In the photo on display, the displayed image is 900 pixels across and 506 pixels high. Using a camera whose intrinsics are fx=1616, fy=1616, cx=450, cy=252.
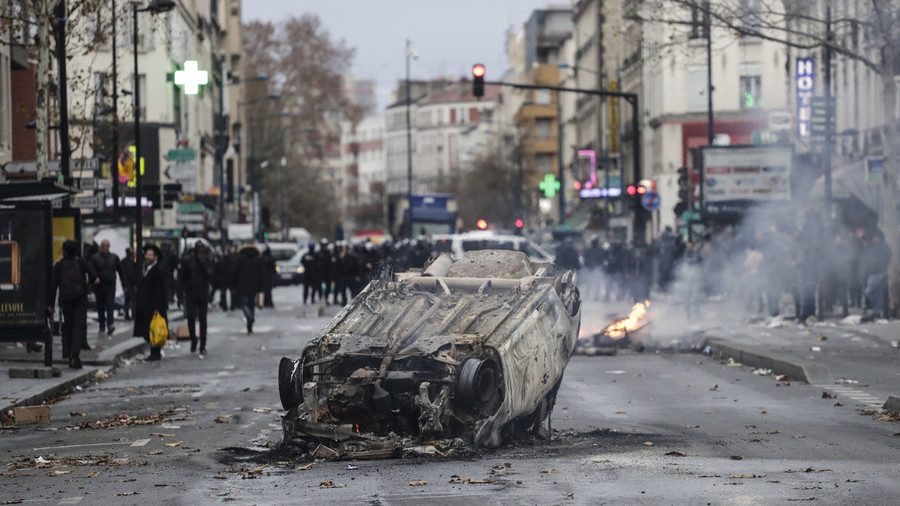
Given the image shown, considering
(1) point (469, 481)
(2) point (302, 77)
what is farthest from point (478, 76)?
(2) point (302, 77)

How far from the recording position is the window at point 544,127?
128625 mm

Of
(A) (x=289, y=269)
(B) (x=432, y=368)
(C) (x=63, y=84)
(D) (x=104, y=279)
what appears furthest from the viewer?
(A) (x=289, y=269)

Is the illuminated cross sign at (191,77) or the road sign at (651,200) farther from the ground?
the illuminated cross sign at (191,77)

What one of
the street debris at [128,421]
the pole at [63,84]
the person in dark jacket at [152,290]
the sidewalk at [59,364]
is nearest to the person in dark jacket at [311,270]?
the sidewalk at [59,364]

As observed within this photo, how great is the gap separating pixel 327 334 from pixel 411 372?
1098 mm

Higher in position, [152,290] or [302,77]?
[302,77]

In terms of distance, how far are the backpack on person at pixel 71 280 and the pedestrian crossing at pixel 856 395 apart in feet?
31.7

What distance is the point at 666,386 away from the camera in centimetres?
1819

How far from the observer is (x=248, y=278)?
3034 centimetres

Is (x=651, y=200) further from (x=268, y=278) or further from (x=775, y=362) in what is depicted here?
(x=775, y=362)

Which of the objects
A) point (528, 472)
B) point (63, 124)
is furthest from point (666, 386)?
point (63, 124)

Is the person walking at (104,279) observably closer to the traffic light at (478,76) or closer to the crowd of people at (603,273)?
the crowd of people at (603,273)

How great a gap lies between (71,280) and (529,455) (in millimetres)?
11110

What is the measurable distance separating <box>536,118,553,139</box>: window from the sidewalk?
97.8 metres
